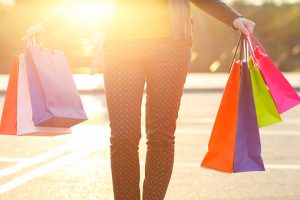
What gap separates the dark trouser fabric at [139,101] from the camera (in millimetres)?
3854

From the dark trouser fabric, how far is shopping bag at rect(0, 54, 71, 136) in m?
0.45

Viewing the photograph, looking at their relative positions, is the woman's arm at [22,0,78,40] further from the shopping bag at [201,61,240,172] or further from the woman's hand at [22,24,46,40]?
the shopping bag at [201,61,240,172]

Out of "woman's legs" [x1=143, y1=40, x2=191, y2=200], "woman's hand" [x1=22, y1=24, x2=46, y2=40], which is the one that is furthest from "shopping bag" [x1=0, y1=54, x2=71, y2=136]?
"woman's legs" [x1=143, y1=40, x2=191, y2=200]

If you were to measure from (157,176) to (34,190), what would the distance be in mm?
2014

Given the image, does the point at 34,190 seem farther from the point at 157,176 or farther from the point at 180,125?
the point at 180,125

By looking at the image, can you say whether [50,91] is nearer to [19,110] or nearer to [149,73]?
[19,110]

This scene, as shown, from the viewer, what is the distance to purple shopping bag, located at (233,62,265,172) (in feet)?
13.4

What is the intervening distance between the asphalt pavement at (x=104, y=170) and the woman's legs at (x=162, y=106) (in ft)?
4.84

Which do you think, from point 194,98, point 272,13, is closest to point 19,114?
point 194,98

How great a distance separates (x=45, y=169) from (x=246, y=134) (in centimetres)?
315

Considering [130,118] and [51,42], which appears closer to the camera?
[130,118]

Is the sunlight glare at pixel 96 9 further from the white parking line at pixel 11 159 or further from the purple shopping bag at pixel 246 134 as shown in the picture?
the white parking line at pixel 11 159

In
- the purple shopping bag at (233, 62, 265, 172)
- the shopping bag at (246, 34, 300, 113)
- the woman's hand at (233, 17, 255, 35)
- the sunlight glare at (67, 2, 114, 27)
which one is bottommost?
the purple shopping bag at (233, 62, 265, 172)

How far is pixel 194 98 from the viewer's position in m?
17.6
